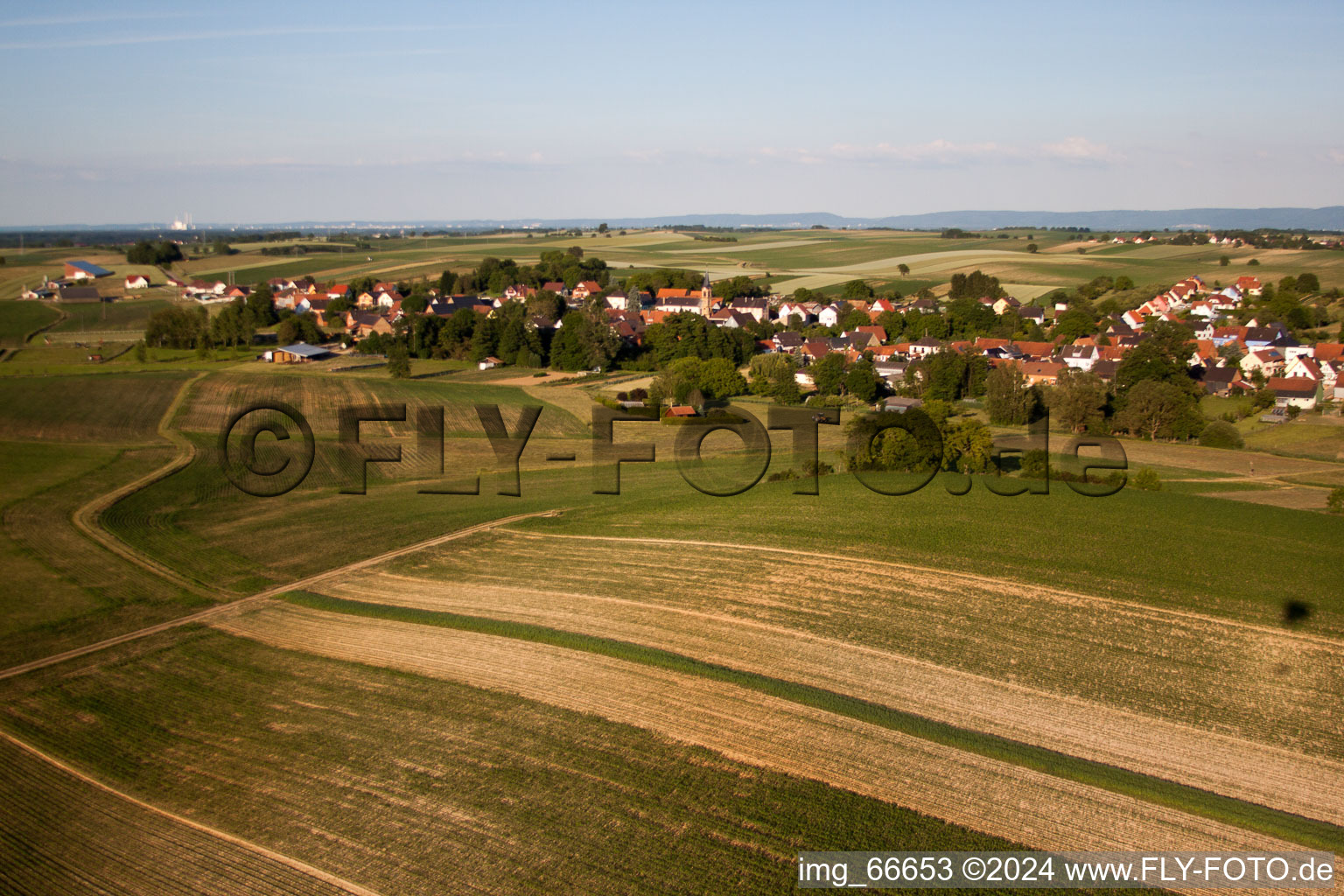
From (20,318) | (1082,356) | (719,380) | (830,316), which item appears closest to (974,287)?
(830,316)

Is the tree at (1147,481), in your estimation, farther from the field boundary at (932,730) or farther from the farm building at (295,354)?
the farm building at (295,354)

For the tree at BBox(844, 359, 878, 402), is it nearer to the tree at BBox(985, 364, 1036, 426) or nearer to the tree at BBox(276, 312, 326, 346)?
the tree at BBox(985, 364, 1036, 426)

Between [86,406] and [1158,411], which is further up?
[1158,411]

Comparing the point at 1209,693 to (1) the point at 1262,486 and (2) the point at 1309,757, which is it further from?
(1) the point at 1262,486

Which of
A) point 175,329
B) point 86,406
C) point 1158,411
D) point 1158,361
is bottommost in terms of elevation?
point 86,406

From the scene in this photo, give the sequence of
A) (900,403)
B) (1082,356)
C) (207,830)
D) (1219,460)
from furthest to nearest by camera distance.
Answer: (1082,356), (900,403), (1219,460), (207,830)

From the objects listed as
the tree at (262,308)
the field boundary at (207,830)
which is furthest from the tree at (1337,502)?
the tree at (262,308)

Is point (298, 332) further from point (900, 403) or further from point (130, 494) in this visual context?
point (900, 403)
